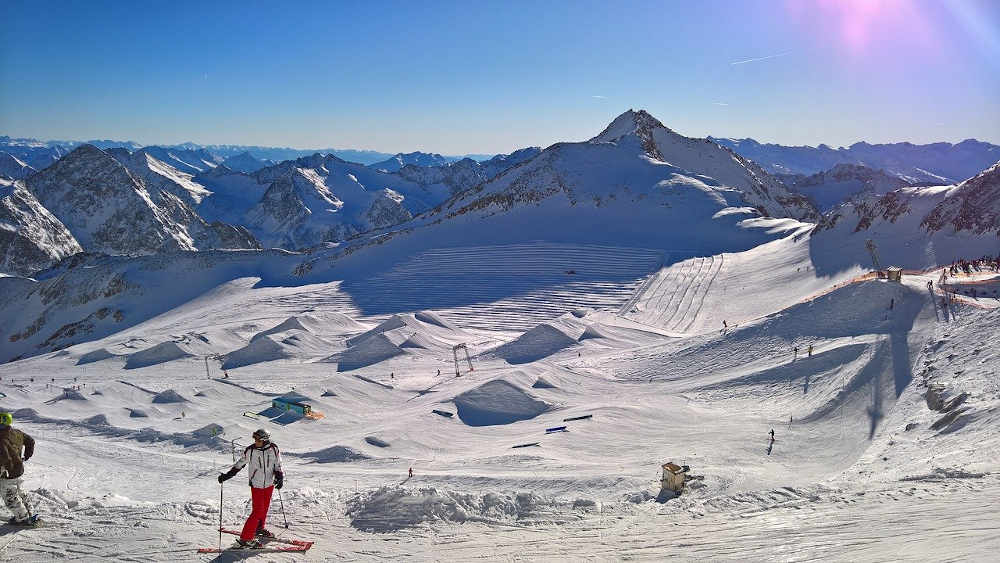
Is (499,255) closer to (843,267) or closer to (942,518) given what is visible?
(843,267)

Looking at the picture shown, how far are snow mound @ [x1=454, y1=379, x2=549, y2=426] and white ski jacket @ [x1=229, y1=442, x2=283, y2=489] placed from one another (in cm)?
1220

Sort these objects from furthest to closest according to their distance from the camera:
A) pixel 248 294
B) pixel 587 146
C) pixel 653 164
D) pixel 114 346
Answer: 1. pixel 587 146
2. pixel 653 164
3. pixel 248 294
4. pixel 114 346

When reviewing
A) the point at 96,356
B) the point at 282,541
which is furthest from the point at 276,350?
the point at 282,541

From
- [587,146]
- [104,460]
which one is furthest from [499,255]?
[104,460]

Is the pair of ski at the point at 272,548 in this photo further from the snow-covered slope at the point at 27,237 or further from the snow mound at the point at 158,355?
the snow-covered slope at the point at 27,237

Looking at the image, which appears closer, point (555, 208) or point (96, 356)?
point (96, 356)

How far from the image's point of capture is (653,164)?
68938mm

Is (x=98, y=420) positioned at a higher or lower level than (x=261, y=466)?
lower

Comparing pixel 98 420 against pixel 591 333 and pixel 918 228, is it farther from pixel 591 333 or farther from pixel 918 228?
pixel 918 228

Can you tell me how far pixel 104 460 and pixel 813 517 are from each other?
17.4 metres

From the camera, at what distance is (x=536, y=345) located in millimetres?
30203

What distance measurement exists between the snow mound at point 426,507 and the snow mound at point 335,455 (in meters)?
5.90

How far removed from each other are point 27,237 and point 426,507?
111694 mm

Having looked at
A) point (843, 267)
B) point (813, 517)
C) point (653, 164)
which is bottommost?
→ point (813, 517)
